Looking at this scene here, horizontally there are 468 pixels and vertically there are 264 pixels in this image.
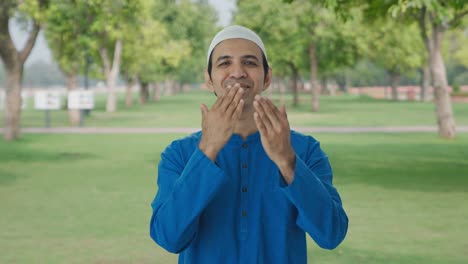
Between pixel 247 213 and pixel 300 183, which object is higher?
pixel 300 183

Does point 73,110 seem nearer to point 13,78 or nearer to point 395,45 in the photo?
point 13,78

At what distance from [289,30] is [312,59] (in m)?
2.44

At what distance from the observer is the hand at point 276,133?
2.45 m

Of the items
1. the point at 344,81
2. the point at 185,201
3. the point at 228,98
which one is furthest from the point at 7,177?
the point at 344,81

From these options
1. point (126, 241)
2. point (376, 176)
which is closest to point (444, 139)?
point (376, 176)

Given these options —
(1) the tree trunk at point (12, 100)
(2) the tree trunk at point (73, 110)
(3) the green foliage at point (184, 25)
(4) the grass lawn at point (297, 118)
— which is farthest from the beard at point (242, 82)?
(3) the green foliage at point (184, 25)

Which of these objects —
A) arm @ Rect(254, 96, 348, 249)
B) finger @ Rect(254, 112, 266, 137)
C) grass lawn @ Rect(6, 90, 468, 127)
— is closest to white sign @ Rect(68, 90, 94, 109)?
grass lawn @ Rect(6, 90, 468, 127)

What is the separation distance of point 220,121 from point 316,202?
0.44 metres

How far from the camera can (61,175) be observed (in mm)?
15008

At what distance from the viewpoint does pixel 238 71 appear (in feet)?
→ 9.07

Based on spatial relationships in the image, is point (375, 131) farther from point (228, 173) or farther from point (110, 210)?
point (228, 173)

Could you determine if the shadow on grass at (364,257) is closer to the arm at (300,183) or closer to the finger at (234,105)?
the arm at (300,183)

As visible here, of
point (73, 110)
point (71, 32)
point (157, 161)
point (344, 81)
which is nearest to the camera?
point (157, 161)

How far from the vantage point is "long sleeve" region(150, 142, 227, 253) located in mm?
2535
